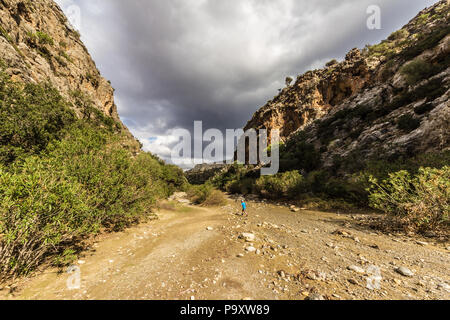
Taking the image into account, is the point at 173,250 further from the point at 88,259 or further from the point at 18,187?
the point at 18,187

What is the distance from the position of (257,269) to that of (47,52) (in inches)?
1638

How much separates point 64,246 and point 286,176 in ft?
61.1

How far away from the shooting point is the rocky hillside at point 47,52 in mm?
15875

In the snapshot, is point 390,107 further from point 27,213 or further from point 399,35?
point 399,35

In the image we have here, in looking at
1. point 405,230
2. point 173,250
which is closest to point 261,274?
point 173,250

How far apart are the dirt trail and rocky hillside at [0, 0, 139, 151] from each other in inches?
411

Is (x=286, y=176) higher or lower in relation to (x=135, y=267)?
higher

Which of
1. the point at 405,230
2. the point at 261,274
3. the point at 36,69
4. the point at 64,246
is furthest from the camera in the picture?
the point at 36,69

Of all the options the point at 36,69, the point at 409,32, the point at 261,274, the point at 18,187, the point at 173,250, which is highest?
the point at 409,32

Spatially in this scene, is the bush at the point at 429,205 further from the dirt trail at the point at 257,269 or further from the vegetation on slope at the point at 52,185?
the vegetation on slope at the point at 52,185

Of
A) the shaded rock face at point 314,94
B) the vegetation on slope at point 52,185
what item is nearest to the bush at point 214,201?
the vegetation on slope at point 52,185

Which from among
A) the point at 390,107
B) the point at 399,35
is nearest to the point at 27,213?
the point at 390,107

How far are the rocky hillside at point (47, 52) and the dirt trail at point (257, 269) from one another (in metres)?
10.4
